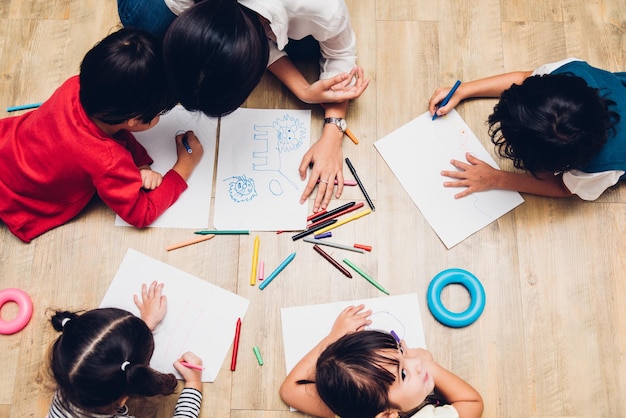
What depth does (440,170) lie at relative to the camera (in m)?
1.14

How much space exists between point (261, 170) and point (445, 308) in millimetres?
484

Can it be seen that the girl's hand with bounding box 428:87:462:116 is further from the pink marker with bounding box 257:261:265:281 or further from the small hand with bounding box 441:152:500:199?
the pink marker with bounding box 257:261:265:281

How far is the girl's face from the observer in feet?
3.06

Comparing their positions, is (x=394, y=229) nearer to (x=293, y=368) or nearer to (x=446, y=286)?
(x=446, y=286)

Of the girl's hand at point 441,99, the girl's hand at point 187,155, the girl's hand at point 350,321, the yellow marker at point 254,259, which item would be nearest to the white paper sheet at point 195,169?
the girl's hand at point 187,155

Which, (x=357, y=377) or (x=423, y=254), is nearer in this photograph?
(x=357, y=377)

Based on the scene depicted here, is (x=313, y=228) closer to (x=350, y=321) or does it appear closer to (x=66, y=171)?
(x=350, y=321)

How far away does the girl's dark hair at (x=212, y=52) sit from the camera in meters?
0.81

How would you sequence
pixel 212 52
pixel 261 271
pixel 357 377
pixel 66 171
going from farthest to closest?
pixel 261 271 → pixel 66 171 → pixel 357 377 → pixel 212 52

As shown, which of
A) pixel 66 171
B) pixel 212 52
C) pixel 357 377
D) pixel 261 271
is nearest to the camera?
pixel 212 52

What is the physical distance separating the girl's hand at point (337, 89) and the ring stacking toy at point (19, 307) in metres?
0.72

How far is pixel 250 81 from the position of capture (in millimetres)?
856

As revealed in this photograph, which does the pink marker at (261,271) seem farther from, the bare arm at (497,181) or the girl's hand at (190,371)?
the bare arm at (497,181)

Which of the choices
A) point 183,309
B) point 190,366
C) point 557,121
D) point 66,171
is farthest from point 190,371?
point 557,121
